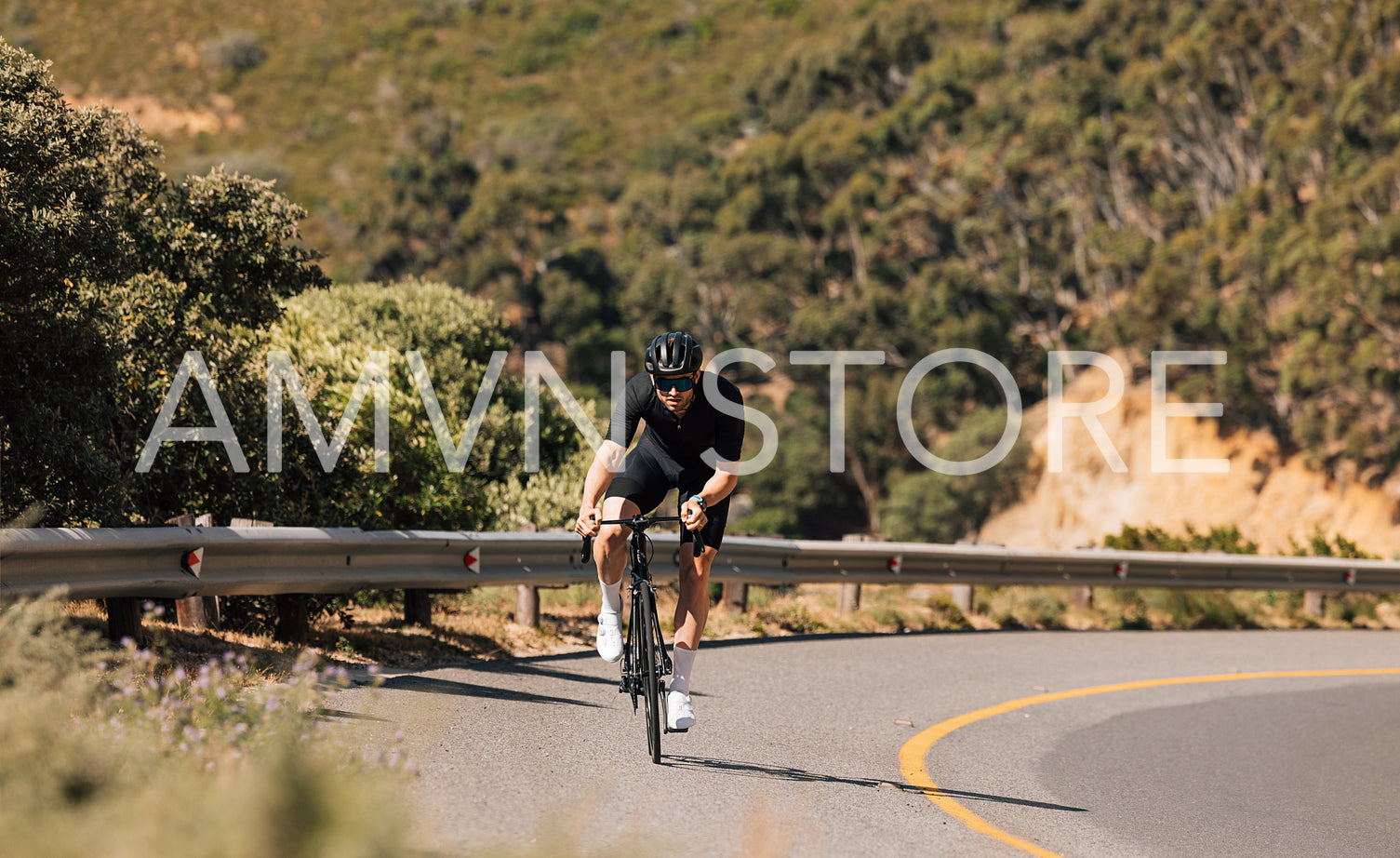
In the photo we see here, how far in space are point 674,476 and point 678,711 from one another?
1.14 metres

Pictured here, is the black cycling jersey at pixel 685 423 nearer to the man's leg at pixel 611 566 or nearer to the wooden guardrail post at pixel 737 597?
the man's leg at pixel 611 566

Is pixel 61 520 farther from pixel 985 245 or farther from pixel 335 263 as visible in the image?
pixel 335 263

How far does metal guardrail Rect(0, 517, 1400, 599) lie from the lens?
6934 millimetres

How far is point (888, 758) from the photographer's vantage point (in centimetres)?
721

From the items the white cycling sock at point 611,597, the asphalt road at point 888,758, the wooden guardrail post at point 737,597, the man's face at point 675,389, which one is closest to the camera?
the asphalt road at point 888,758

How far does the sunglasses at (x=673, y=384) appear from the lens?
20.6 feet

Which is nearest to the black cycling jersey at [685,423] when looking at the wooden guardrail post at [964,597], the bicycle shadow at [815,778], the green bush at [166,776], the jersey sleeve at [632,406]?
the jersey sleeve at [632,406]

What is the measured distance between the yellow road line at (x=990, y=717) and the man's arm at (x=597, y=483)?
2.01 meters

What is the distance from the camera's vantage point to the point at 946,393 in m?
51.3

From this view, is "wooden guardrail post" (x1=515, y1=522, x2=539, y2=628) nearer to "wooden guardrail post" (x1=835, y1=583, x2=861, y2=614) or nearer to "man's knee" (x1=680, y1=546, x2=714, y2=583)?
"wooden guardrail post" (x1=835, y1=583, x2=861, y2=614)

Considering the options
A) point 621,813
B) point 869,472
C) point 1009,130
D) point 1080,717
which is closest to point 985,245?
point 1009,130

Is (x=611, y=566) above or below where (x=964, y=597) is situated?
above

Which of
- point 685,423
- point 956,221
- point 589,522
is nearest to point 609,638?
point 589,522

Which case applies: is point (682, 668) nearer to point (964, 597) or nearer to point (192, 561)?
point (192, 561)
